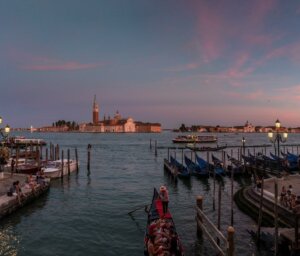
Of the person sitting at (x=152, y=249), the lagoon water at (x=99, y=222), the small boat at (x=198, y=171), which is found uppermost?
the person sitting at (x=152, y=249)

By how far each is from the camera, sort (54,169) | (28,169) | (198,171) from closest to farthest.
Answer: (28,169) < (54,169) < (198,171)

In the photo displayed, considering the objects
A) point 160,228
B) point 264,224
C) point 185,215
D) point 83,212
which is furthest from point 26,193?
point 264,224

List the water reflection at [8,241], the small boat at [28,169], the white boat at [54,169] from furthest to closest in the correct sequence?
the small boat at [28,169] < the white boat at [54,169] < the water reflection at [8,241]

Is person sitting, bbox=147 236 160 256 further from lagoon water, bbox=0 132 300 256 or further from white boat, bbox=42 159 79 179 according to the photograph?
white boat, bbox=42 159 79 179

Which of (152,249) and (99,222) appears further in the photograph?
(99,222)

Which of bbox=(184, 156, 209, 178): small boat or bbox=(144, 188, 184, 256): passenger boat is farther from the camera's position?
bbox=(184, 156, 209, 178): small boat

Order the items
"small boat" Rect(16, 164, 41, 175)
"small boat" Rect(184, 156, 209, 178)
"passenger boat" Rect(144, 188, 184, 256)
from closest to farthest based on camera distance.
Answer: "passenger boat" Rect(144, 188, 184, 256) < "small boat" Rect(16, 164, 41, 175) < "small boat" Rect(184, 156, 209, 178)

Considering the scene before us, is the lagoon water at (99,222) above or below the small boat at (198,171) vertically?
below

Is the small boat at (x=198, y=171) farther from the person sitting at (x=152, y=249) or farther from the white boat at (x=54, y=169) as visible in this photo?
the person sitting at (x=152, y=249)

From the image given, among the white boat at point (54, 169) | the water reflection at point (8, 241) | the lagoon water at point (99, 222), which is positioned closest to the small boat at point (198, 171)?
the lagoon water at point (99, 222)

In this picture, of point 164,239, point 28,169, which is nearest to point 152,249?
point 164,239

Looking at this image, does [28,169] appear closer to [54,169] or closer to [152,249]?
[54,169]

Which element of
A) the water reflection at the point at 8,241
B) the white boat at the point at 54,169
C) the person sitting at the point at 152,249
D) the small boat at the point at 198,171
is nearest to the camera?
the person sitting at the point at 152,249

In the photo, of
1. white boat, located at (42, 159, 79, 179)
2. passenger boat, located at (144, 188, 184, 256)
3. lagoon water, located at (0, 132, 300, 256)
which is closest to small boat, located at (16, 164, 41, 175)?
white boat, located at (42, 159, 79, 179)
